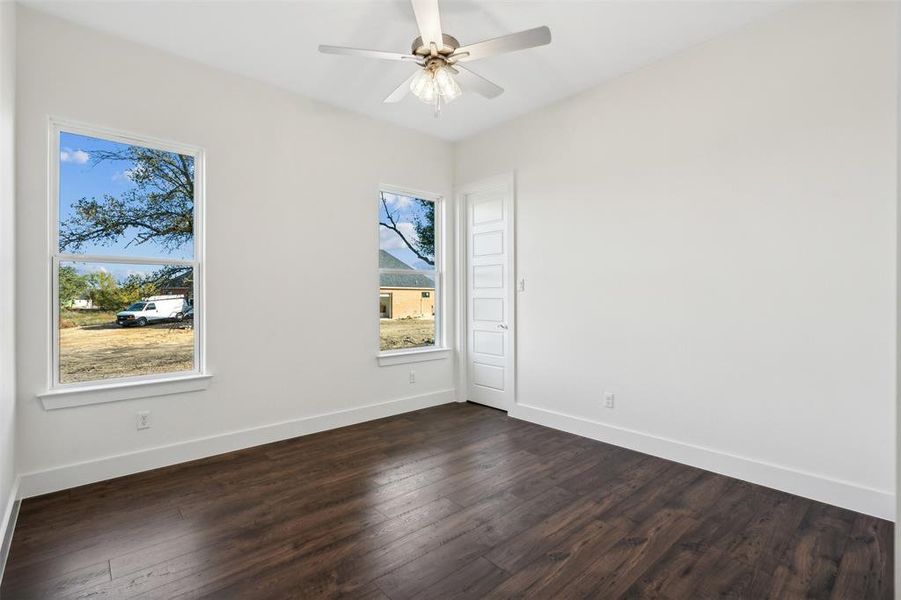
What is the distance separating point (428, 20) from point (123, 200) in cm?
241

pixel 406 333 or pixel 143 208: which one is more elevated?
pixel 143 208

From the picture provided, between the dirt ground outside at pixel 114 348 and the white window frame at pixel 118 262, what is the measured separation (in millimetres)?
40

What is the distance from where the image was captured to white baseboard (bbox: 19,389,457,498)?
2697 mm

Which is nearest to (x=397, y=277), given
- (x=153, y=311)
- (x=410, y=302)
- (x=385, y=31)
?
(x=410, y=302)

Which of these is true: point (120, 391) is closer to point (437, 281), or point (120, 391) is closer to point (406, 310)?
point (406, 310)

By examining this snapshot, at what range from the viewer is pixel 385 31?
9.50 ft

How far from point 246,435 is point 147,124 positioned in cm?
240

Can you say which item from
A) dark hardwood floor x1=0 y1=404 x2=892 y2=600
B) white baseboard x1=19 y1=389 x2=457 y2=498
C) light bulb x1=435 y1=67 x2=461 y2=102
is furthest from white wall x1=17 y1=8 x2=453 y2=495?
light bulb x1=435 y1=67 x2=461 y2=102

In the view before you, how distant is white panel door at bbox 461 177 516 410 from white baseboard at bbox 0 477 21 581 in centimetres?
360

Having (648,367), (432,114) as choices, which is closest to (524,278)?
(648,367)

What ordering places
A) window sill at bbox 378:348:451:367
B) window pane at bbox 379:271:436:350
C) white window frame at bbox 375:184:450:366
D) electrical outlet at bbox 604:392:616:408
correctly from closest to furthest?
electrical outlet at bbox 604:392:616:408 → window sill at bbox 378:348:451:367 → window pane at bbox 379:271:436:350 → white window frame at bbox 375:184:450:366

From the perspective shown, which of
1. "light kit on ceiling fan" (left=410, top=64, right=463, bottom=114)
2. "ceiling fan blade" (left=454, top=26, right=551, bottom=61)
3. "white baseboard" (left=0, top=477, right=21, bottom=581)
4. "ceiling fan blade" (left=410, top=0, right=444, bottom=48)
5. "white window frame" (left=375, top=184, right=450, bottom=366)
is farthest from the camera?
"white window frame" (left=375, top=184, right=450, bottom=366)

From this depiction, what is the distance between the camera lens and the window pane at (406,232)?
→ 4488 mm

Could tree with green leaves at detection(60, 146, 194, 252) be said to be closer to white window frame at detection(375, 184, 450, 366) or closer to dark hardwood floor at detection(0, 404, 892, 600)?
dark hardwood floor at detection(0, 404, 892, 600)
